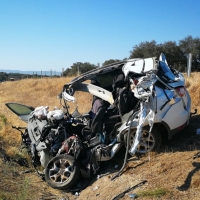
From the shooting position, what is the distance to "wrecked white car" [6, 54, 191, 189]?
5.77 metres

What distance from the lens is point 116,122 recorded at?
250 inches

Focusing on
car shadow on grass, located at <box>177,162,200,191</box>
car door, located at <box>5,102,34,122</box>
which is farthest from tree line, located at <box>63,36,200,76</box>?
car shadow on grass, located at <box>177,162,200,191</box>

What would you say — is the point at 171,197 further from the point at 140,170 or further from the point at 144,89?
the point at 144,89

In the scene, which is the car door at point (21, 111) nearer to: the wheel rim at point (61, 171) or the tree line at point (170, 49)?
the wheel rim at point (61, 171)

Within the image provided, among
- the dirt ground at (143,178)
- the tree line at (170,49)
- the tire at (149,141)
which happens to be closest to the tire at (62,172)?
the dirt ground at (143,178)

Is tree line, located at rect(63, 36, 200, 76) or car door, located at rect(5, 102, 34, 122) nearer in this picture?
car door, located at rect(5, 102, 34, 122)

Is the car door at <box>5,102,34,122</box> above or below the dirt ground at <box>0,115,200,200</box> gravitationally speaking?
above

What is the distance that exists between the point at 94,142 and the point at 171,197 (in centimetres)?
224

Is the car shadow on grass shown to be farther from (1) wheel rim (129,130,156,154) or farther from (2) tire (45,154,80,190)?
(2) tire (45,154,80,190)

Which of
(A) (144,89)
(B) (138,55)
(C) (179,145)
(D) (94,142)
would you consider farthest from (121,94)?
(B) (138,55)

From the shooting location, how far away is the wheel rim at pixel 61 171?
5.95m

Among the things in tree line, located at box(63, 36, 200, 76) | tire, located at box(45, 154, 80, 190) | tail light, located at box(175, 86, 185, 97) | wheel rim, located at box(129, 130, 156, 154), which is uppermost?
tree line, located at box(63, 36, 200, 76)

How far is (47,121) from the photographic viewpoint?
22.6 feet

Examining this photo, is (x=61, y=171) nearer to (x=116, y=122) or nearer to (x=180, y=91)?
(x=116, y=122)
